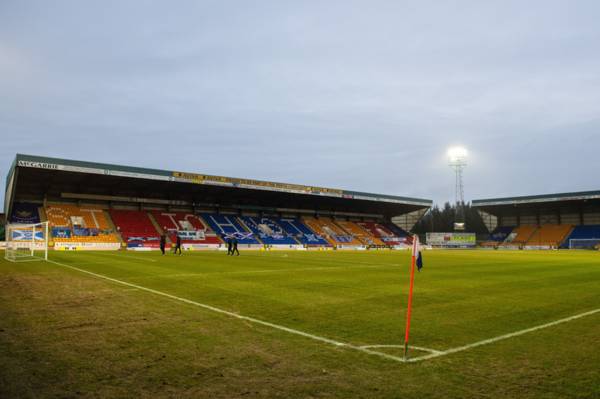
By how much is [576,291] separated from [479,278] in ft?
14.3

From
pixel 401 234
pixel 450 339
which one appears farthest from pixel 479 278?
pixel 401 234

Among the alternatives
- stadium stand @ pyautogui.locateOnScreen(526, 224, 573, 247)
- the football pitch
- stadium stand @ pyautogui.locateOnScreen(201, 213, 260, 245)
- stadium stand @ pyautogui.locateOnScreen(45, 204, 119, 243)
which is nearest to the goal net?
stadium stand @ pyautogui.locateOnScreen(526, 224, 573, 247)

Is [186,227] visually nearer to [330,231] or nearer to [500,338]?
[330,231]

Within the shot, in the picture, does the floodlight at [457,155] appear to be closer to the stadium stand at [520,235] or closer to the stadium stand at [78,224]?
the stadium stand at [520,235]

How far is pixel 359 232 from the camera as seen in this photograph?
80375mm

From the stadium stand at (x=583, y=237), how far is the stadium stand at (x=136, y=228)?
71968mm

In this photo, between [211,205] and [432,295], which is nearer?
[432,295]

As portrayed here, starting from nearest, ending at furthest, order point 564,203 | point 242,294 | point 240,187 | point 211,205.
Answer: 1. point 242,294
2. point 240,187
3. point 211,205
4. point 564,203

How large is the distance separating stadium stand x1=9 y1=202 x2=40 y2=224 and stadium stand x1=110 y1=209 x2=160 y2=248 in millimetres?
8996

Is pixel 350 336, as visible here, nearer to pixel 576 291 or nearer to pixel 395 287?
pixel 395 287

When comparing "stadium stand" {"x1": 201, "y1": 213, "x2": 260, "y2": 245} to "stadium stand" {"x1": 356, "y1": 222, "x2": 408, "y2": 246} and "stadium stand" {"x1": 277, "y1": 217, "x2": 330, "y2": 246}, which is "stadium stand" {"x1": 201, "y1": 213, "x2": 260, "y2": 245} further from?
"stadium stand" {"x1": 356, "y1": 222, "x2": 408, "y2": 246}

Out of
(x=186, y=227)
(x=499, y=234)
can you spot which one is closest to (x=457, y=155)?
(x=499, y=234)

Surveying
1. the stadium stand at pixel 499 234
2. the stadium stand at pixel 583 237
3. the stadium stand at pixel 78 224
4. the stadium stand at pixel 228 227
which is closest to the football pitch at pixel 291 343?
the stadium stand at pixel 78 224

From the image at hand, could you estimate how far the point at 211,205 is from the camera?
7131 cm
